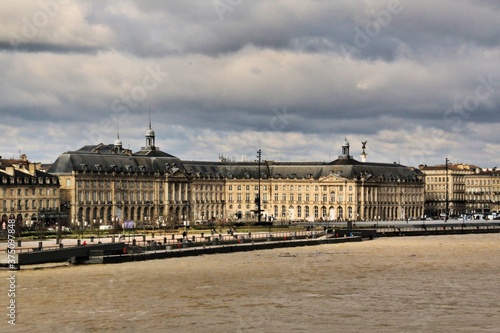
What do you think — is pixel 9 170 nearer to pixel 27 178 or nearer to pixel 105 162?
pixel 27 178

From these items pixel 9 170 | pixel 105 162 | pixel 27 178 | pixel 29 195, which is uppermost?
pixel 105 162

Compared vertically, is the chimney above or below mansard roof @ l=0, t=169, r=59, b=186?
above

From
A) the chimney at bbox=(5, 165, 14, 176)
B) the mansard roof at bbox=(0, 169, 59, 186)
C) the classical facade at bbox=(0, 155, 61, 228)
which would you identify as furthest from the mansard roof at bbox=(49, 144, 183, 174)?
the chimney at bbox=(5, 165, 14, 176)

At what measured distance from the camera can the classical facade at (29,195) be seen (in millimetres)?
158250

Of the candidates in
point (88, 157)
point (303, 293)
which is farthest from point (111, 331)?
point (88, 157)

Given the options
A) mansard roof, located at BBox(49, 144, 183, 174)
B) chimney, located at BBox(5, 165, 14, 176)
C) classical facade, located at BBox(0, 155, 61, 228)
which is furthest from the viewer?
mansard roof, located at BBox(49, 144, 183, 174)

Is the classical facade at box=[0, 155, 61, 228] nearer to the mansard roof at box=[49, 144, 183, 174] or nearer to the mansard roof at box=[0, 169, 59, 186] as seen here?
the mansard roof at box=[0, 169, 59, 186]

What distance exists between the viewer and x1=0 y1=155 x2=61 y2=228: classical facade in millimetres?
158250

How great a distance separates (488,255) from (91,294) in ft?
163

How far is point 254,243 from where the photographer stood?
11850 cm

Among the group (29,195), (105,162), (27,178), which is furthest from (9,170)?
(105,162)

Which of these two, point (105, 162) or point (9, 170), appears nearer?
point (9, 170)

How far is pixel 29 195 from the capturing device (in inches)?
6383

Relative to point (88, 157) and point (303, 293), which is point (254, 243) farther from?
point (88, 157)
